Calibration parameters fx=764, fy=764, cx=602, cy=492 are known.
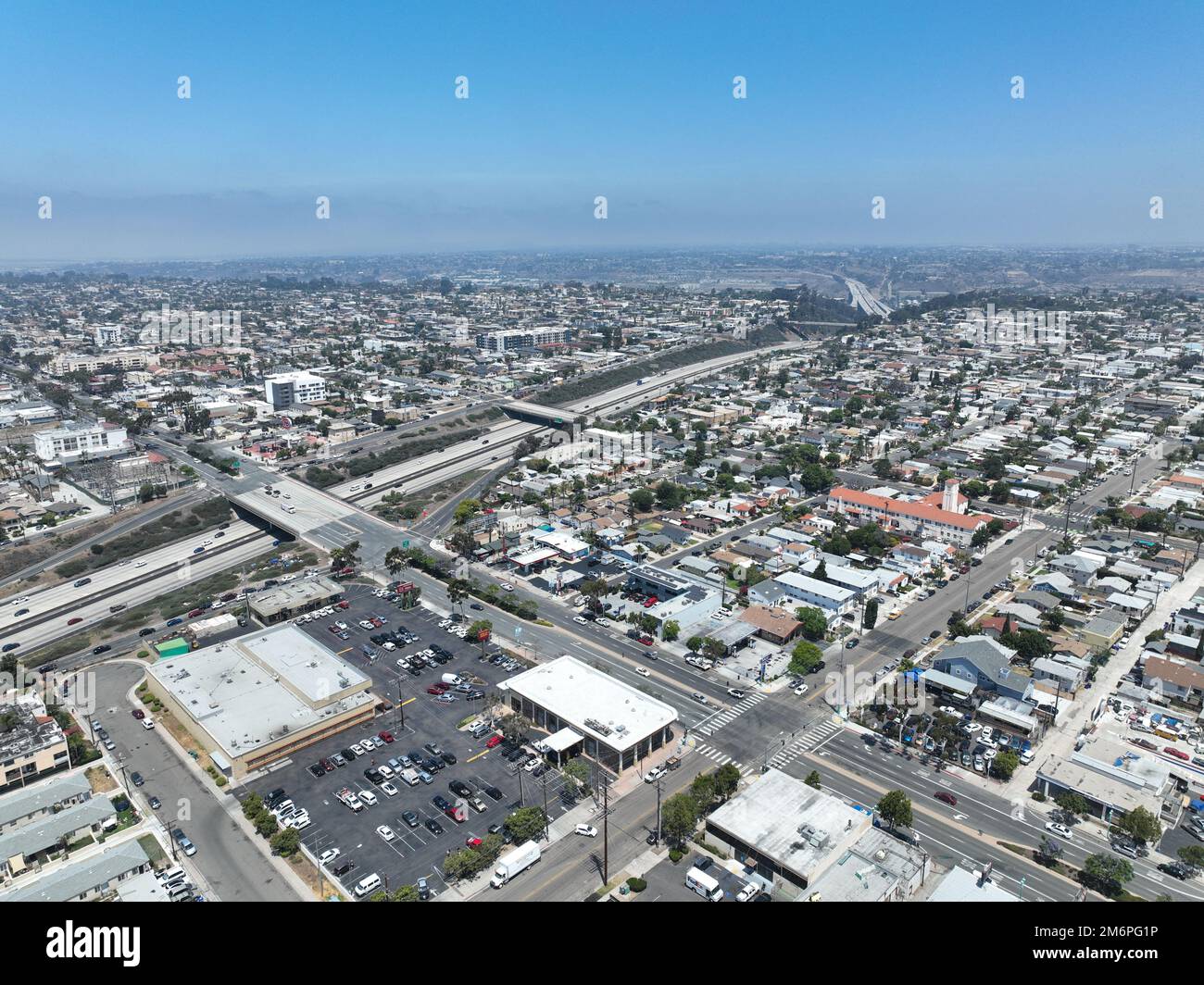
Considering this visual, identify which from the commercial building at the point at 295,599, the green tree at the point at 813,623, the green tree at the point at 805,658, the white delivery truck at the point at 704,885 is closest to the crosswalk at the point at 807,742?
the green tree at the point at 805,658

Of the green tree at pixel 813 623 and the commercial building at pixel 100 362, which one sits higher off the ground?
the commercial building at pixel 100 362

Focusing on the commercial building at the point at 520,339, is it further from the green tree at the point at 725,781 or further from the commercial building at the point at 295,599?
the green tree at the point at 725,781

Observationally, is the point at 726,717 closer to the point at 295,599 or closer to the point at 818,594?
the point at 818,594

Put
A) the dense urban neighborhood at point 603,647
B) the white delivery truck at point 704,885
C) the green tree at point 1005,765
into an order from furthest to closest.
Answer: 1. the green tree at point 1005,765
2. the dense urban neighborhood at point 603,647
3. the white delivery truck at point 704,885

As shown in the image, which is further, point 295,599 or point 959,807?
point 295,599

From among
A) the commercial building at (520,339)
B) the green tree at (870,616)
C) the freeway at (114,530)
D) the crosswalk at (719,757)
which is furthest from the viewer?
the commercial building at (520,339)

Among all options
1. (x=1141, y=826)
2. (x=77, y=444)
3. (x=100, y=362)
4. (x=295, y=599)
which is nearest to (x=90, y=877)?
(x=295, y=599)
